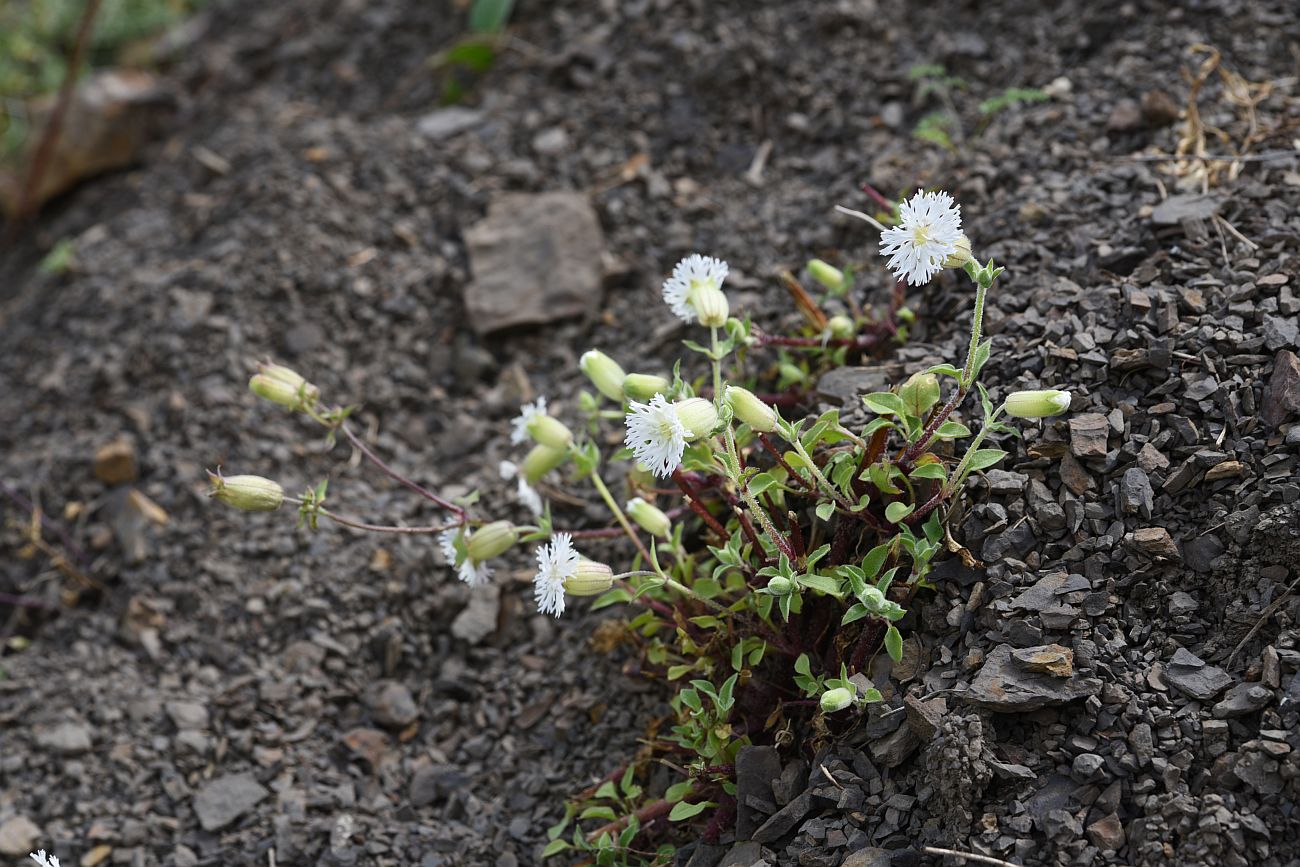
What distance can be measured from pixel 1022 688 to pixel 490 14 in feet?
11.0

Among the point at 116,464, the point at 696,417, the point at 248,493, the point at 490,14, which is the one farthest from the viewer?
the point at 490,14

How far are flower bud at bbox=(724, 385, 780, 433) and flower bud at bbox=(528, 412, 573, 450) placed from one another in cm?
51

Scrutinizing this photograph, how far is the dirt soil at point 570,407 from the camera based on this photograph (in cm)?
200

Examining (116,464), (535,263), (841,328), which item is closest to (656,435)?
(841,328)

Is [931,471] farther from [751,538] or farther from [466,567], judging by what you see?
[466,567]

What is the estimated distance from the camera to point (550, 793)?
2.53 m

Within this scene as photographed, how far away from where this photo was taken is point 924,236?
6.49 ft

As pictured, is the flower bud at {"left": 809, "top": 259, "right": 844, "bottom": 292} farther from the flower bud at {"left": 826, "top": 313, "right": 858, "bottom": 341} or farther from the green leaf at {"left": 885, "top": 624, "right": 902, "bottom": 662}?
the green leaf at {"left": 885, "top": 624, "right": 902, "bottom": 662}

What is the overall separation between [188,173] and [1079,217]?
3320 mm

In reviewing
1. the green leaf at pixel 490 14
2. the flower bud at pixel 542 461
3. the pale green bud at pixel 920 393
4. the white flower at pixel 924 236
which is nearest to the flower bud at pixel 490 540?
the flower bud at pixel 542 461

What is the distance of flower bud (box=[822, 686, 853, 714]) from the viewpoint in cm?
200

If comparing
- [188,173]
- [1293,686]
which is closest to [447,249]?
[188,173]

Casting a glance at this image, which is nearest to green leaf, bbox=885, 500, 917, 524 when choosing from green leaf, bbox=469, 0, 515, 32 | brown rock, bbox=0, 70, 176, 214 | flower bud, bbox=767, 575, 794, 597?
flower bud, bbox=767, 575, 794, 597

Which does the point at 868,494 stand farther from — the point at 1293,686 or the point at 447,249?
the point at 447,249
